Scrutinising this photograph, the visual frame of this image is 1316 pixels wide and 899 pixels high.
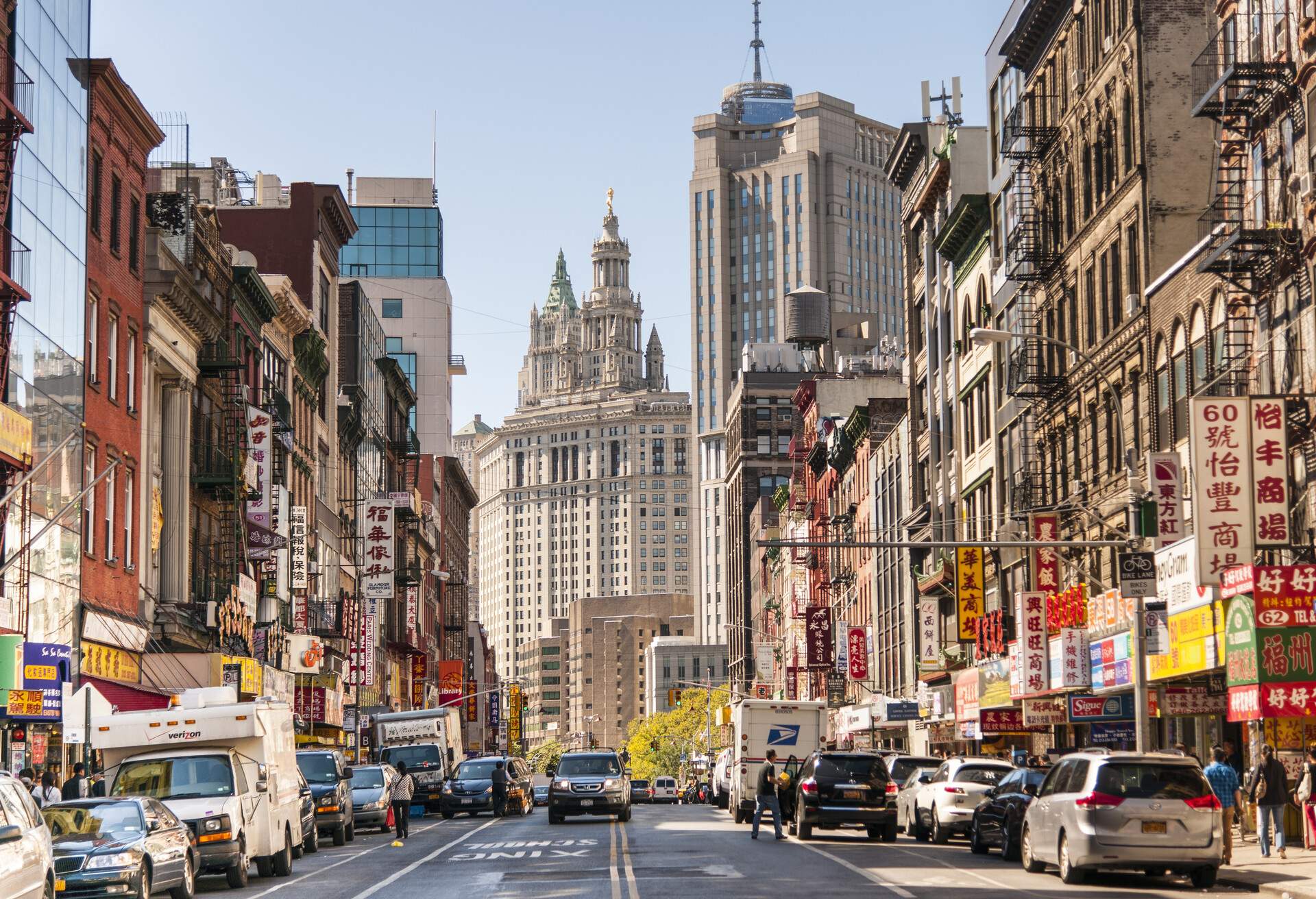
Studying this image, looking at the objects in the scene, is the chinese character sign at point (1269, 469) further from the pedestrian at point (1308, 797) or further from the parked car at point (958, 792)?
the parked car at point (958, 792)

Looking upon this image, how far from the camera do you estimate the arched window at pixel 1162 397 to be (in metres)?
42.3

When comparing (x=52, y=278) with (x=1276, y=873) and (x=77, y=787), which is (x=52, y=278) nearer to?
(x=77, y=787)

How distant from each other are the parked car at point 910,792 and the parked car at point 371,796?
492 inches

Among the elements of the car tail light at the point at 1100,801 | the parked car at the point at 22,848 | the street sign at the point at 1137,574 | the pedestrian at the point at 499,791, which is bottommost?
the pedestrian at the point at 499,791

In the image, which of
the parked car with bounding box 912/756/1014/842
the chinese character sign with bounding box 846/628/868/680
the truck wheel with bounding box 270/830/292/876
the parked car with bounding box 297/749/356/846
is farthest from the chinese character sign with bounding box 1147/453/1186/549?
the chinese character sign with bounding box 846/628/868/680

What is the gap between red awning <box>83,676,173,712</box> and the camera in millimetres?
44188

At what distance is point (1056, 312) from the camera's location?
5334 centimetres

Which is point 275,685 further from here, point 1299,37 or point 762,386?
point 762,386

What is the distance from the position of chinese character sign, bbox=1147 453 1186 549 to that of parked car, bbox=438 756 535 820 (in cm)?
2618

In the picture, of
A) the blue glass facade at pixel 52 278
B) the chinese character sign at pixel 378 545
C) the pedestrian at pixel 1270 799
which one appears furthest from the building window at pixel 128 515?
the chinese character sign at pixel 378 545

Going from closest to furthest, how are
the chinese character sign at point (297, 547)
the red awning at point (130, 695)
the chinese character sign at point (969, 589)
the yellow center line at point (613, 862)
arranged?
the yellow center line at point (613, 862) → the red awning at point (130, 695) → the chinese character sign at point (969, 589) → the chinese character sign at point (297, 547)

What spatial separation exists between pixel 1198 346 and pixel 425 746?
1310 inches

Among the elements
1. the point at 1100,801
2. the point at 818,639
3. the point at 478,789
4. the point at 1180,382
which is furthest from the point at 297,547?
the point at 1100,801

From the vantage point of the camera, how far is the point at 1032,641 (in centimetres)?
4822
